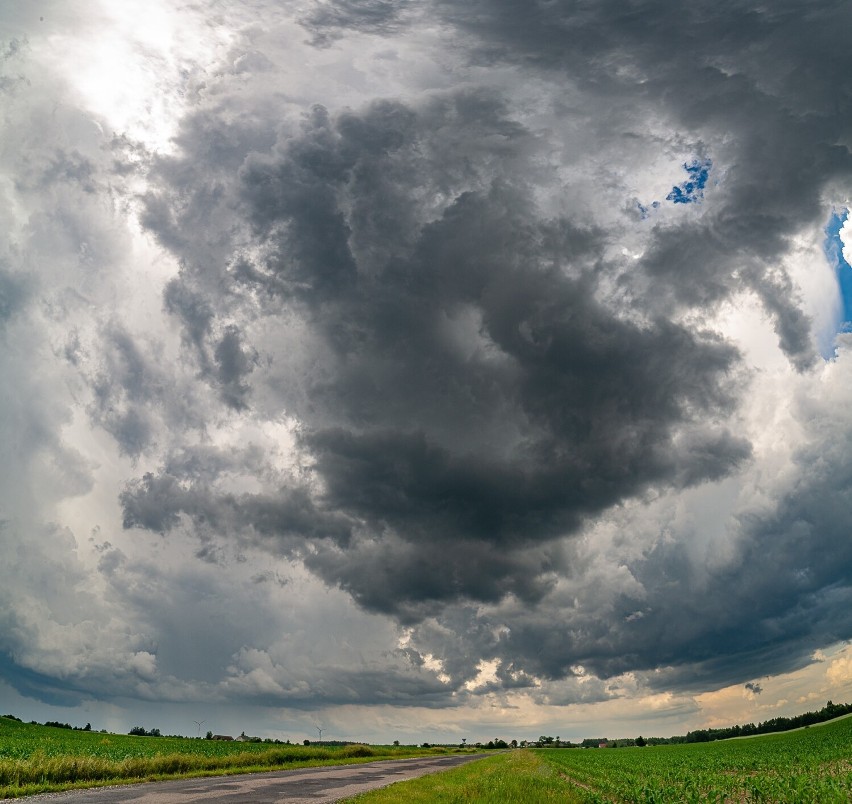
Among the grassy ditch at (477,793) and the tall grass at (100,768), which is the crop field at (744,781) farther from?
the tall grass at (100,768)

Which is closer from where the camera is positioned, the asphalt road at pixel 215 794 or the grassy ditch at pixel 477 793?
the asphalt road at pixel 215 794

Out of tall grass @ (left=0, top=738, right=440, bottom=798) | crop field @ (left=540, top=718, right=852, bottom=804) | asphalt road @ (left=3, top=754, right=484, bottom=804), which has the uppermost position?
tall grass @ (left=0, top=738, right=440, bottom=798)

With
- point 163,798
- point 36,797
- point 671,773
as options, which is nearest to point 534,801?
point 163,798

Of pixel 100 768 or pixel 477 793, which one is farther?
pixel 100 768

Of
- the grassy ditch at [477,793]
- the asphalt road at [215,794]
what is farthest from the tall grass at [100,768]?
the grassy ditch at [477,793]

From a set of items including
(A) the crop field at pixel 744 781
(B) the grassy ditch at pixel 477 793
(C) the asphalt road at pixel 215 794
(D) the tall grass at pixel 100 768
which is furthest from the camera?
(D) the tall grass at pixel 100 768

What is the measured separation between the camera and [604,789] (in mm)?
44406

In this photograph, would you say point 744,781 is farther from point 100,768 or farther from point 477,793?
point 100,768

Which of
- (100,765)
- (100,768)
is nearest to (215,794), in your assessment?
(100,768)

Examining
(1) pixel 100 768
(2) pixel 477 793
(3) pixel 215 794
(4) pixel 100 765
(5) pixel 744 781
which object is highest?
(4) pixel 100 765

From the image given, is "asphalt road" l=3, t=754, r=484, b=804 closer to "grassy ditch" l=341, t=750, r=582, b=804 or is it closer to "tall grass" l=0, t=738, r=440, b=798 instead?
"grassy ditch" l=341, t=750, r=582, b=804

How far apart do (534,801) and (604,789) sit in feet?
60.4

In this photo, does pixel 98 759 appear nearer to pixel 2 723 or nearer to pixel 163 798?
pixel 163 798

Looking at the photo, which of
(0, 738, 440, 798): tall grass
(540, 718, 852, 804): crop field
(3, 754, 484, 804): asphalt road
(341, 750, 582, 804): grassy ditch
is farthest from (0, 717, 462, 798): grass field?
(540, 718, 852, 804): crop field
